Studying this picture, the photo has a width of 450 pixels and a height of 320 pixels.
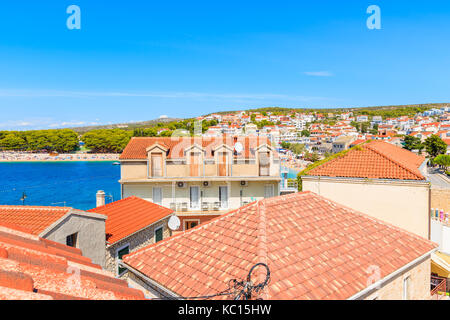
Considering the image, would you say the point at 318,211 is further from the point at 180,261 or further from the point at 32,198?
the point at 32,198

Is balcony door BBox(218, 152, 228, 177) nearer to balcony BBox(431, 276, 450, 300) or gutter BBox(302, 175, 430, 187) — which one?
gutter BBox(302, 175, 430, 187)

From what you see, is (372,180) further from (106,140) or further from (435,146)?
(106,140)

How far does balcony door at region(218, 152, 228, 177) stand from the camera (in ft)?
65.6

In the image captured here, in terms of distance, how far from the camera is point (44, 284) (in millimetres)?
2830

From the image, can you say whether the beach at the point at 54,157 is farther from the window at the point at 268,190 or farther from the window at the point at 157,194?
the window at the point at 268,190

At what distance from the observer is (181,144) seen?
20391 millimetres

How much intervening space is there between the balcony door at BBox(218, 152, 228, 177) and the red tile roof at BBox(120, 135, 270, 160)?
77cm

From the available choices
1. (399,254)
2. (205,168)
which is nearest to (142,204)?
(205,168)

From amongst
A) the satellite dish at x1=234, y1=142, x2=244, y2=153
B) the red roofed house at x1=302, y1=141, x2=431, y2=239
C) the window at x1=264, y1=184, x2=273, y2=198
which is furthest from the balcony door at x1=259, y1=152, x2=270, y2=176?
the red roofed house at x1=302, y1=141, x2=431, y2=239

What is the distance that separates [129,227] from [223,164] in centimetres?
916

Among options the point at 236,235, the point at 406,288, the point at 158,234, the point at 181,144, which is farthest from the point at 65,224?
the point at 181,144

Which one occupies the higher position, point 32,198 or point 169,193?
point 169,193

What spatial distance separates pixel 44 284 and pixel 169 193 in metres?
17.5

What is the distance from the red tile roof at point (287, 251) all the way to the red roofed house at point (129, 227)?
4480 mm
